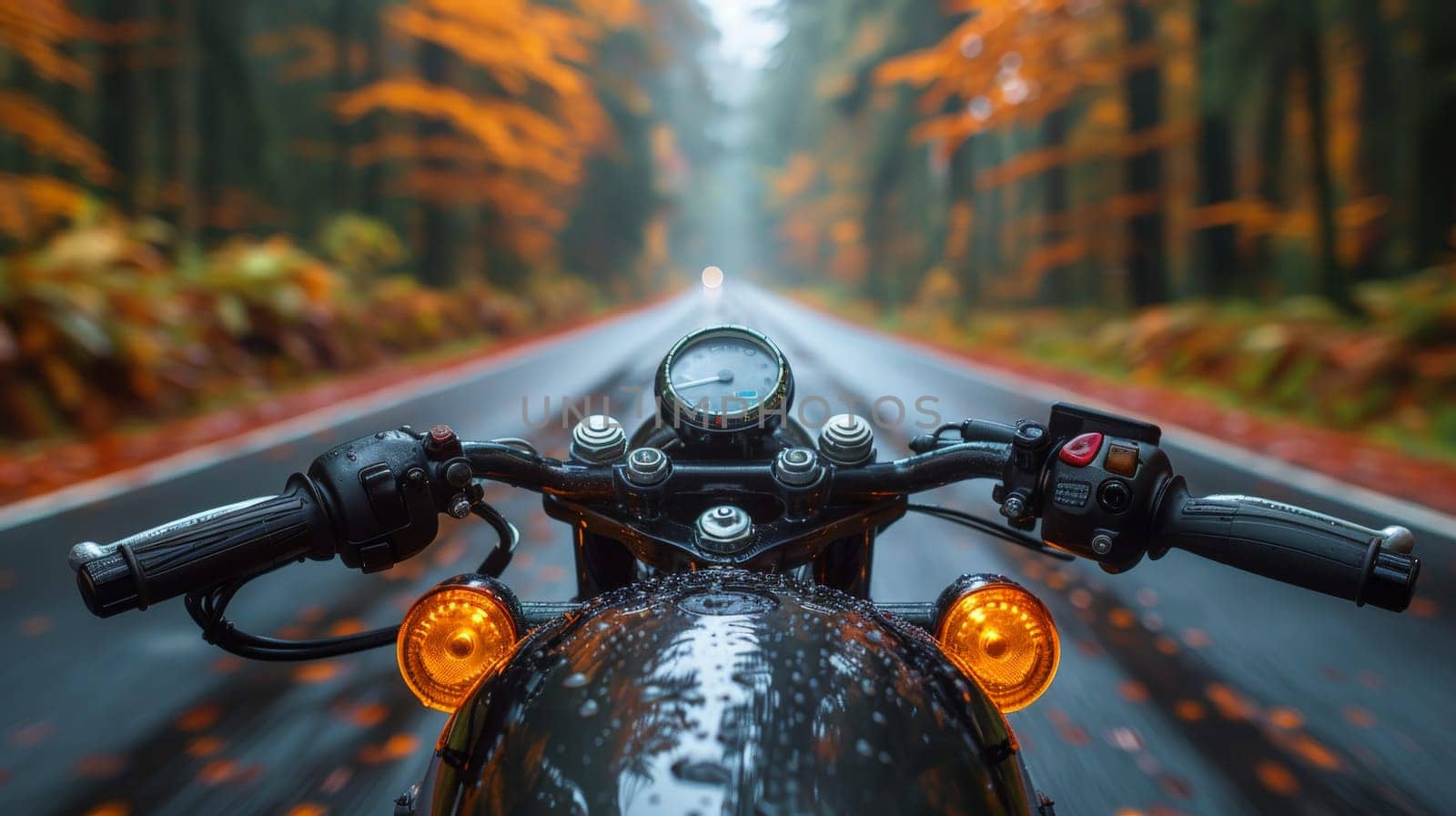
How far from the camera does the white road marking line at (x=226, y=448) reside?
22.9 ft

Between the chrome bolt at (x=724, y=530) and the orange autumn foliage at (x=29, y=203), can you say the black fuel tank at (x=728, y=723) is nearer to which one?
the chrome bolt at (x=724, y=530)

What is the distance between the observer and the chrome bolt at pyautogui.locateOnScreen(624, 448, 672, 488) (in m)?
1.75

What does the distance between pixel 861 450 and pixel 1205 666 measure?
3111 millimetres

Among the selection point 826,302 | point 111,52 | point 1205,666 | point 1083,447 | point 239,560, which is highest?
point 111,52

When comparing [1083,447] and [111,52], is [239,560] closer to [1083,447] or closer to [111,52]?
[1083,447]

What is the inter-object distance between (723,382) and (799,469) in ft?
1.39

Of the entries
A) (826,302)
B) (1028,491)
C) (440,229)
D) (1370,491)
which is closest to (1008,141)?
(826,302)

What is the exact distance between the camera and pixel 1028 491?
1.69 meters

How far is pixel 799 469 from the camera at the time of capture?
1.77 metres

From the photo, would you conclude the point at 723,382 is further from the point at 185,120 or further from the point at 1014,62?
the point at 1014,62

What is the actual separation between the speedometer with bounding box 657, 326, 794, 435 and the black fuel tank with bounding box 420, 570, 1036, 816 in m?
0.69

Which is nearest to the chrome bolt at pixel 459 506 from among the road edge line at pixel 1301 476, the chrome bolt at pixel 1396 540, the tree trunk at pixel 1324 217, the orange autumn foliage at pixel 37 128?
the chrome bolt at pixel 1396 540

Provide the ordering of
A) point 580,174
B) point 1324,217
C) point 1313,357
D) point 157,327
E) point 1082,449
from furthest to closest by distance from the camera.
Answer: point 580,174 < point 1324,217 < point 1313,357 < point 157,327 < point 1082,449

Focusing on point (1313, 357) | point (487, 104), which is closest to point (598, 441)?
point (1313, 357)
